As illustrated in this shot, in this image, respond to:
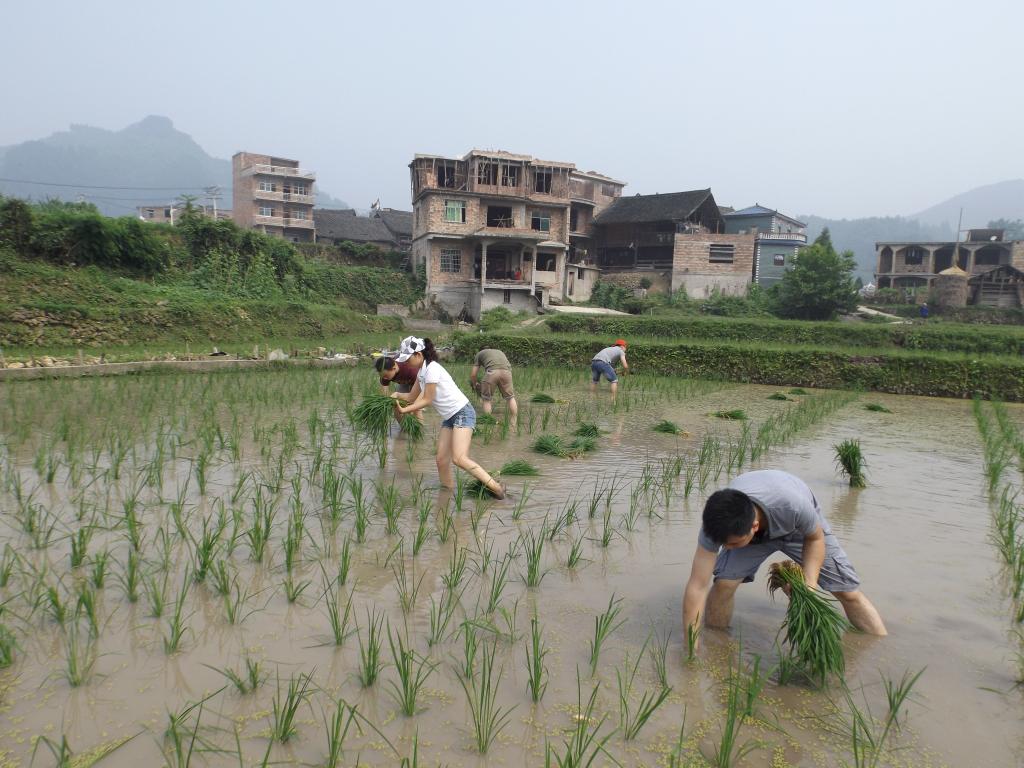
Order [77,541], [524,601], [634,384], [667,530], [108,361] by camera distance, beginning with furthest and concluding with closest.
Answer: [634,384]
[108,361]
[667,530]
[77,541]
[524,601]

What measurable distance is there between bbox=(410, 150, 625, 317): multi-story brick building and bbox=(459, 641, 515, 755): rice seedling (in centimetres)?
2728

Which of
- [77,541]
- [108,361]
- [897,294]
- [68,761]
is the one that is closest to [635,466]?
[77,541]

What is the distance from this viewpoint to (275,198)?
4262 centimetres

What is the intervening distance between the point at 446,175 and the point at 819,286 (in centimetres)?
1855

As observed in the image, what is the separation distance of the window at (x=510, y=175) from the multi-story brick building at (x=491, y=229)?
47 mm

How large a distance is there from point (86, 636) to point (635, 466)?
4.91 m

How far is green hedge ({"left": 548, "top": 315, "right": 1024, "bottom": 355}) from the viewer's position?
18438 mm

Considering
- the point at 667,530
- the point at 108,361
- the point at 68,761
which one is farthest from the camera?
the point at 108,361

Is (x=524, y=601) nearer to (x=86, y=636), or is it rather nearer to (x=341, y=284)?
(x=86, y=636)

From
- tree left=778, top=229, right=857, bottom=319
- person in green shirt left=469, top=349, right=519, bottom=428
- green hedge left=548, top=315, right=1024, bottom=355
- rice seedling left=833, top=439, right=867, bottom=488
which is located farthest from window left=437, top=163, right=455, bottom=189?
rice seedling left=833, top=439, right=867, bottom=488

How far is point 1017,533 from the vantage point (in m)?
4.83

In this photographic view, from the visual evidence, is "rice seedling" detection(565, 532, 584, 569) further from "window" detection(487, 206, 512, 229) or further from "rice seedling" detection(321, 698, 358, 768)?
"window" detection(487, 206, 512, 229)

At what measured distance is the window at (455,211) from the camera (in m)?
30.8

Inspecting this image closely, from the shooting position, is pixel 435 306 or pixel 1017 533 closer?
pixel 1017 533
